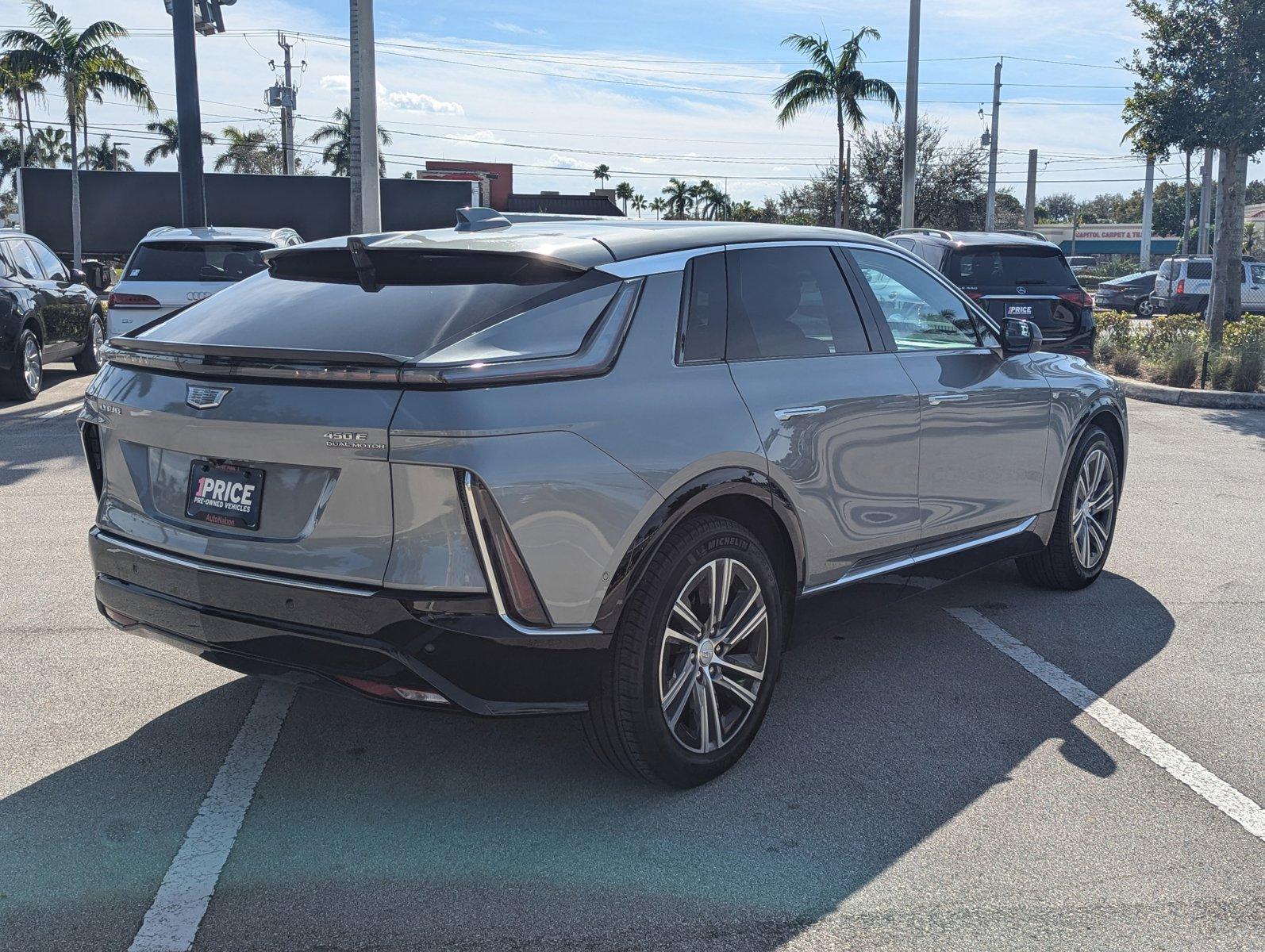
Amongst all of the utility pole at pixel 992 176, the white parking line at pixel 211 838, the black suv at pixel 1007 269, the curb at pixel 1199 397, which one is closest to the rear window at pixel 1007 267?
the black suv at pixel 1007 269

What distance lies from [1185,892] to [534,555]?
6.37 feet

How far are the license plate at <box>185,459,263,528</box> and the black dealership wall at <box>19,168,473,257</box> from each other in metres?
31.9

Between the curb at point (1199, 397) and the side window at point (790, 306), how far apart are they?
1016cm

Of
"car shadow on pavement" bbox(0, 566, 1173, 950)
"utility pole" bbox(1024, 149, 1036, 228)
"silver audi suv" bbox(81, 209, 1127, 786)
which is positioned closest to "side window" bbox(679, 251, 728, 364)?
"silver audi suv" bbox(81, 209, 1127, 786)

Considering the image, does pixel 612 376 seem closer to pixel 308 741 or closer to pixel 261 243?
pixel 308 741

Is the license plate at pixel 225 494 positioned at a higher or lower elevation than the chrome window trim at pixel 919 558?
higher

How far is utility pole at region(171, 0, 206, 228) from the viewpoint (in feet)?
51.9

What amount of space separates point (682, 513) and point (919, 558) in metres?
1.65

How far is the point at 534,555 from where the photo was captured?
129 inches

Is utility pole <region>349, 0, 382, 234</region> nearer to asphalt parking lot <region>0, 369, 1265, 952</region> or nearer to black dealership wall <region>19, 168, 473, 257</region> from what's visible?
asphalt parking lot <region>0, 369, 1265, 952</region>

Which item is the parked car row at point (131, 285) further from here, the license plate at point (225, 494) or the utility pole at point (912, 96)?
the utility pole at point (912, 96)

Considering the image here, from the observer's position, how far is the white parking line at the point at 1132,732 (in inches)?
148

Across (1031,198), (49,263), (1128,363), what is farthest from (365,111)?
(1031,198)

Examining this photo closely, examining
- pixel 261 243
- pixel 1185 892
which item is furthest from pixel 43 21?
pixel 1185 892
